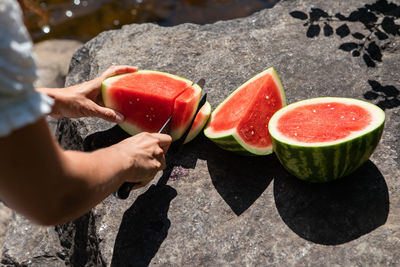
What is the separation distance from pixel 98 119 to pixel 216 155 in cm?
90

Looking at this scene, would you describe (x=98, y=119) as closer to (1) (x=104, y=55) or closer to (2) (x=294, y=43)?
(1) (x=104, y=55)

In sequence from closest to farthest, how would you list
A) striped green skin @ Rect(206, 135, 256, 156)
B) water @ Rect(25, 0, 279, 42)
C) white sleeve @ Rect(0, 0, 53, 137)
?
1. white sleeve @ Rect(0, 0, 53, 137)
2. striped green skin @ Rect(206, 135, 256, 156)
3. water @ Rect(25, 0, 279, 42)

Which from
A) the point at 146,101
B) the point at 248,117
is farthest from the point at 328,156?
the point at 146,101

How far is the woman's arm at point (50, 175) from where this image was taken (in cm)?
151

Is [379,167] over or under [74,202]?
under

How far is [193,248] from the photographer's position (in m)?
2.62

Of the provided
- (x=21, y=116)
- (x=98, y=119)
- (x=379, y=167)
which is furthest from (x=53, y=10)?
(x=21, y=116)

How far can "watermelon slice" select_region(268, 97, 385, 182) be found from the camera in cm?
245

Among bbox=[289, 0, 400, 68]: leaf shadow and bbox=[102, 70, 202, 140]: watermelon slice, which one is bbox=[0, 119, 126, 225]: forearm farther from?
bbox=[289, 0, 400, 68]: leaf shadow

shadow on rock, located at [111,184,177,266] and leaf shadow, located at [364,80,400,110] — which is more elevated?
leaf shadow, located at [364,80,400,110]

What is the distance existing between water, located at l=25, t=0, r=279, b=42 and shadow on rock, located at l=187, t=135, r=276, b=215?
302cm

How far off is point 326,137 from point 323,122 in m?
0.16

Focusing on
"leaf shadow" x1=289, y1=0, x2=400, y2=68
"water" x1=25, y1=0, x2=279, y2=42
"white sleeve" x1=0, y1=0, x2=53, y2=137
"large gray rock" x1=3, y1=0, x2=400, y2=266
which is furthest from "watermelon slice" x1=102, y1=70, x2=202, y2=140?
"water" x1=25, y1=0, x2=279, y2=42

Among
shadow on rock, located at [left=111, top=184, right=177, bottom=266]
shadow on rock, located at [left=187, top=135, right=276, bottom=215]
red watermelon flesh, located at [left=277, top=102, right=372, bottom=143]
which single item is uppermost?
red watermelon flesh, located at [left=277, top=102, right=372, bottom=143]
